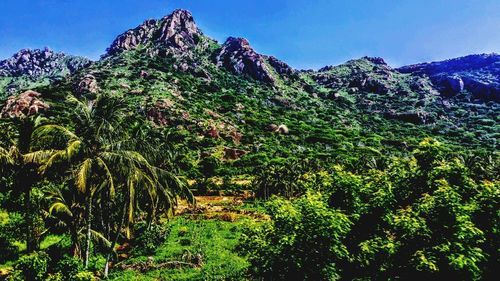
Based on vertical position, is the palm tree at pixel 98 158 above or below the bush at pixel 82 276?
above

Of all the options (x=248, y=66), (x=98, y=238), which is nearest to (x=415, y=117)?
(x=248, y=66)

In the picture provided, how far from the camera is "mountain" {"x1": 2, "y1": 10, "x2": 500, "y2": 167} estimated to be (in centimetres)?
11136

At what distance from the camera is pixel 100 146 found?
70.6 feet

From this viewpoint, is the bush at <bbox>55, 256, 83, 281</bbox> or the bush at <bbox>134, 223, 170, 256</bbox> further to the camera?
the bush at <bbox>134, 223, 170, 256</bbox>

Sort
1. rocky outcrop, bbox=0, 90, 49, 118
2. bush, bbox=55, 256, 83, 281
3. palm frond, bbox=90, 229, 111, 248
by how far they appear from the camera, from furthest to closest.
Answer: rocky outcrop, bbox=0, 90, 49, 118, palm frond, bbox=90, 229, 111, 248, bush, bbox=55, 256, 83, 281

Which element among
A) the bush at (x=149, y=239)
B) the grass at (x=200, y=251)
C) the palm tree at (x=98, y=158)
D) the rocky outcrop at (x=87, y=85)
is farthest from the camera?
the rocky outcrop at (x=87, y=85)

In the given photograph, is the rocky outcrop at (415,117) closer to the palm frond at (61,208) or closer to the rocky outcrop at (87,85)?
the rocky outcrop at (87,85)

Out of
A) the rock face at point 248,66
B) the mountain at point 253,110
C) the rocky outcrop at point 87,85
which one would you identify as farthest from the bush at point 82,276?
the rock face at point 248,66

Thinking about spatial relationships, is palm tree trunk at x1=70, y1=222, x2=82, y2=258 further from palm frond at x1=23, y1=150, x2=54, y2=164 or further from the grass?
palm frond at x1=23, y1=150, x2=54, y2=164

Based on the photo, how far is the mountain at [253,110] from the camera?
111356 millimetres

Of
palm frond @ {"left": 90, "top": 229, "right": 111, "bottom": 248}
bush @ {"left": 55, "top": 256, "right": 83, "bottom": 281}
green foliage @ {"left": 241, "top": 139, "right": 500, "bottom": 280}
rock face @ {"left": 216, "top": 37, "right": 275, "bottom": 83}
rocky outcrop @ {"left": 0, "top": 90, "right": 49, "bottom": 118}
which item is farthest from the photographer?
rock face @ {"left": 216, "top": 37, "right": 275, "bottom": 83}

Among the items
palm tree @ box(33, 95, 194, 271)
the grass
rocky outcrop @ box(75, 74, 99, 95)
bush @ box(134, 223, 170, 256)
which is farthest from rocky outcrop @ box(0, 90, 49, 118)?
palm tree @ box(33, 95, 194, 271)

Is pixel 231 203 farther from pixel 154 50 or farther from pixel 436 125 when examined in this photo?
pixel 154 50

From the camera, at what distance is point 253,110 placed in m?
146
